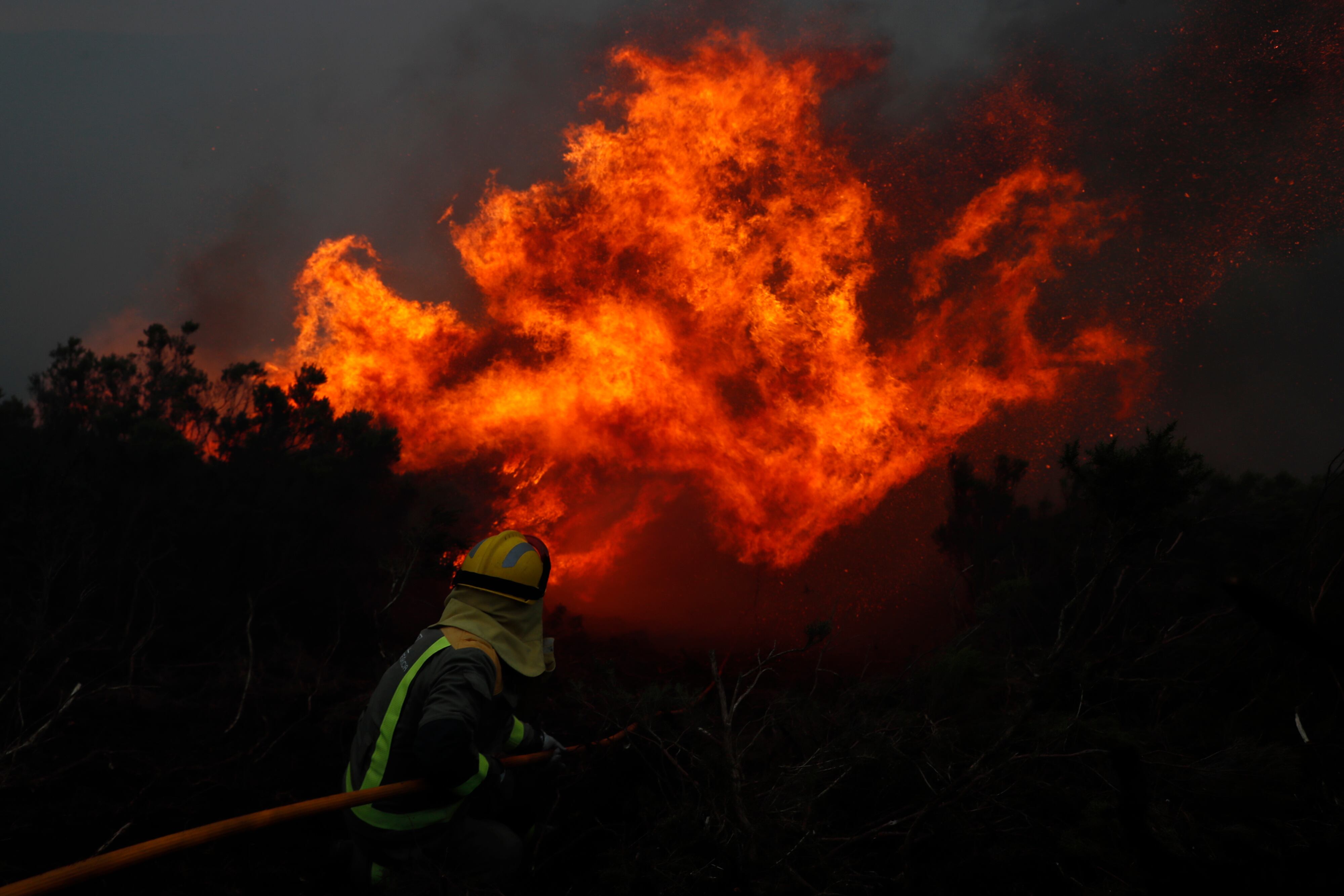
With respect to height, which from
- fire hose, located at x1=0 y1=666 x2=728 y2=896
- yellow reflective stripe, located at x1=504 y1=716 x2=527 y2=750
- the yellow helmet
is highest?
the yellow helmet

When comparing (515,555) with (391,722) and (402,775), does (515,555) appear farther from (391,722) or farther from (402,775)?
(402,775)

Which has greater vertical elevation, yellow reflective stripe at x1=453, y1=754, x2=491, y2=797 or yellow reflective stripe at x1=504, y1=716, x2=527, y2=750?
yellow reflective stripe at x1=504, y1=716, x2=527, y2=750

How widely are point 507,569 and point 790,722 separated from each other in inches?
127

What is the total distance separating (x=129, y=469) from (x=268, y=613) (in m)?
4.57

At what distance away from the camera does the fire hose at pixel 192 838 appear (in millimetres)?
2373

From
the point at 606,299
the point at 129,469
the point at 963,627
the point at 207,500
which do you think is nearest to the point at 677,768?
the point at 963,627

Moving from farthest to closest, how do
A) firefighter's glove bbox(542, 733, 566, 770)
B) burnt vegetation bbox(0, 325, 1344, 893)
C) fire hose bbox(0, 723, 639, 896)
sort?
firefighter's glove bbox(542, 733, 566, 770) < burnt vegetation bbox(0, 325, 1344, 893) < fire hose bbox(0, 723, 639, 896)

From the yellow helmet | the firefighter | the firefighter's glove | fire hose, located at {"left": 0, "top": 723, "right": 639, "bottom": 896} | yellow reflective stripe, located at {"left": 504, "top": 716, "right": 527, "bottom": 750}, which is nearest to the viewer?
fire hose, located at {"left": 0, "top": 723, "right": 639, "bottom": 896}

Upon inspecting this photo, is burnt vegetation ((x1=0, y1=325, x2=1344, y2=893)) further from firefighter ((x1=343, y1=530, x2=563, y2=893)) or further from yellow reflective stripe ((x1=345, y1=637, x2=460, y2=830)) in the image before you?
yellow reflective stripe ((x1=345, y1=637, x2=460, y2=830))

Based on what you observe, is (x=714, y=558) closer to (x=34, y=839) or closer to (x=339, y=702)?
(x=339, y=702)

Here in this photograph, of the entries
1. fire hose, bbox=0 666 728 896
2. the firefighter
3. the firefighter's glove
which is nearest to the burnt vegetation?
the firefighter's glove

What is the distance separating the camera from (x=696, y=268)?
19.9 metres

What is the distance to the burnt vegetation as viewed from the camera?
3844 millimetres

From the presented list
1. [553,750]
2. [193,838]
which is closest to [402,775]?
[193,838]
